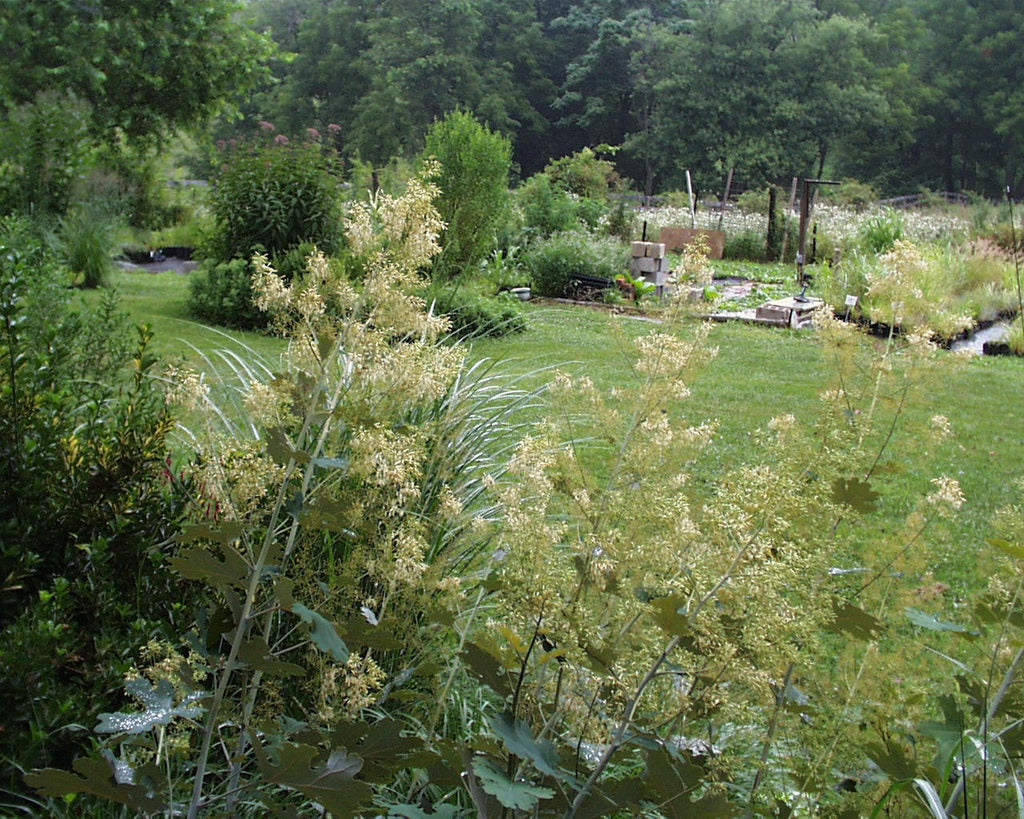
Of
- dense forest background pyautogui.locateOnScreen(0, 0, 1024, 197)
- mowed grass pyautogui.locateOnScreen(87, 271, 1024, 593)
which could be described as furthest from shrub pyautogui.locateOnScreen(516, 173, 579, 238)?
dense forest background pyautogui.locateOnScreen(0, 0, 1024, 197)

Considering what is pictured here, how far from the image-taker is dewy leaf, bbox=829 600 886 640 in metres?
1.20

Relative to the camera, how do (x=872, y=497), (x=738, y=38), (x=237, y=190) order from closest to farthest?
1. (x=872, y=497)
2. (x=237, y=190)
3. (x=738, y=38)

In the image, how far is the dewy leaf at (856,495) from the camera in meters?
1.33

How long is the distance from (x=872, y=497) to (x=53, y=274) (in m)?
4.63

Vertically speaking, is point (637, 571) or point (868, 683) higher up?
point (637, 571)

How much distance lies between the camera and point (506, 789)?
865 millimetres

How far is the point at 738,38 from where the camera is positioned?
158 ft

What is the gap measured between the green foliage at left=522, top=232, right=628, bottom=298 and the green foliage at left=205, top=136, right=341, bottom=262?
3.76m

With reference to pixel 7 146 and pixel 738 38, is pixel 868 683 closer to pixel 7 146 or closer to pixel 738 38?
pixel 7 146

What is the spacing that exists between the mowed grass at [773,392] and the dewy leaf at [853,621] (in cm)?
235

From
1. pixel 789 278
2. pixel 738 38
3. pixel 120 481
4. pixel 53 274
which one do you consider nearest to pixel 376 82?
pixel 738 38

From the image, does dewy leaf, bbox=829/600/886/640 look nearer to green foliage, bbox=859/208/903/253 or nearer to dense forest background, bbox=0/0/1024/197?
green foliage, bbox=859/208/903/253

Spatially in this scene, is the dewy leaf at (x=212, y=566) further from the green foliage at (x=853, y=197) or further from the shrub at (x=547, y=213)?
the green foliage at (x=853, y=197)

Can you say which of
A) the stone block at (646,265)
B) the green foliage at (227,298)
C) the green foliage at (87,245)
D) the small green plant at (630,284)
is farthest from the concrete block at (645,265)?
the green foliage at (87,245)
